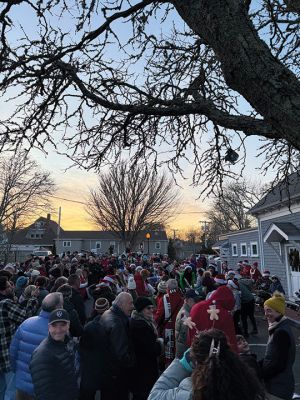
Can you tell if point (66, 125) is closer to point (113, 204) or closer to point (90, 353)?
point (90, 353)

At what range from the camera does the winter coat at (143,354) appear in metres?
4.43

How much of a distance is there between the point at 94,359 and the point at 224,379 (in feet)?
8.72

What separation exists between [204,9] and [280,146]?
3385mm

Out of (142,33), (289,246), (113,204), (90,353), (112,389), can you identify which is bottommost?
(112,389)

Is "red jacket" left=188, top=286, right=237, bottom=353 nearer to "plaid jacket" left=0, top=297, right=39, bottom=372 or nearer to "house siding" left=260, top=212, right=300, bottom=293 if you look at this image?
"plaid jacket" left=0, top=297, right=39, bottom=372

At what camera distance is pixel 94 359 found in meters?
4.11

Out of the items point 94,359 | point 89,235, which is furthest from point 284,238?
point 89,235

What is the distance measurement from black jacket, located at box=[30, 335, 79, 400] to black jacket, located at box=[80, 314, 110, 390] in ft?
1.72

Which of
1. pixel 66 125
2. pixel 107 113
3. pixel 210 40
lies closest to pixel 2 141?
pixel 66 125

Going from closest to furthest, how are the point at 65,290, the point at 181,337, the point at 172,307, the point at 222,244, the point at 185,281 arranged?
1. the point at 181,337
2. the point at 65,290
3. the point at 172,307
4. the point at 185,281
5. the point at 222,244

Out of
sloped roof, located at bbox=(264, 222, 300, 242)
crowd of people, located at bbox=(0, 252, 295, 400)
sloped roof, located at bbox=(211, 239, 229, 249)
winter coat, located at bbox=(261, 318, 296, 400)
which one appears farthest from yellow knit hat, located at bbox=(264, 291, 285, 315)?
sloped roof, located at bbox=(211, 239, 229, 249)

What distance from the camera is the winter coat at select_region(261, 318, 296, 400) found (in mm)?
3721

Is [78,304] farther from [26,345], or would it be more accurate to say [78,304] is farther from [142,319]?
[26,345]

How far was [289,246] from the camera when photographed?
18.1 metres
